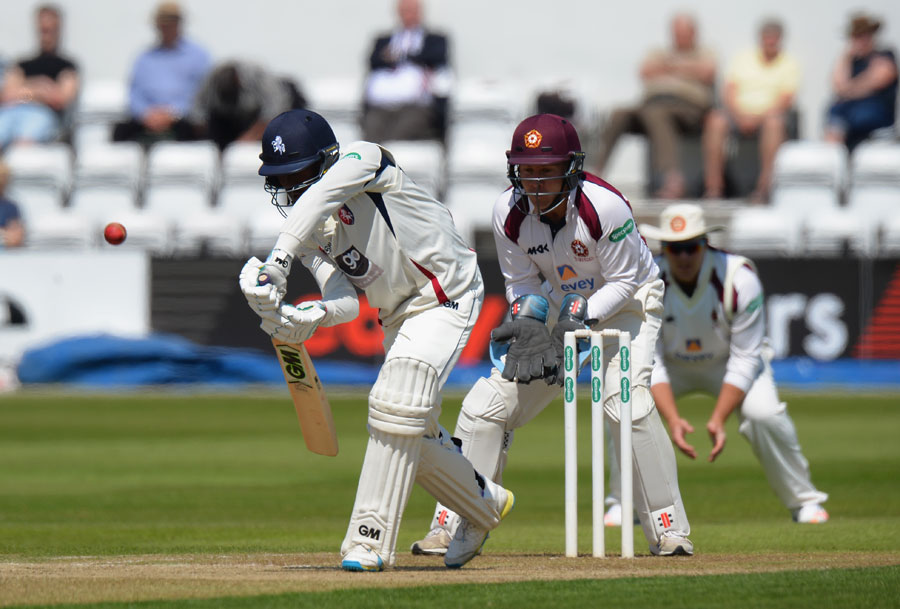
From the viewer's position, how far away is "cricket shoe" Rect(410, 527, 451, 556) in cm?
584

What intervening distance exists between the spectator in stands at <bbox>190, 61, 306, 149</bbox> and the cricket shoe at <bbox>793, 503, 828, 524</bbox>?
10.3 meters

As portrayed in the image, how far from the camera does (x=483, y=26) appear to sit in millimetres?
20016

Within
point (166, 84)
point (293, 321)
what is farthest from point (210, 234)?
point (293, 321)

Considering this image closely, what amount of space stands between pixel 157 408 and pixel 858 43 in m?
8.95

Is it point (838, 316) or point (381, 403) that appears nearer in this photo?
point (381, 403)

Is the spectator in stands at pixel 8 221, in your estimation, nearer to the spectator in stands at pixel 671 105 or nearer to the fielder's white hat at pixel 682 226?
the spectator in stands at pixel 671 105

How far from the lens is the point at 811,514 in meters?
7.35

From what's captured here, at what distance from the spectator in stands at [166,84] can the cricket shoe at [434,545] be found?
12345mm

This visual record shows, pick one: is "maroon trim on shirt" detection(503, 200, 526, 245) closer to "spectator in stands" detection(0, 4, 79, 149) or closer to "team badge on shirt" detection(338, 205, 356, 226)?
"team badge on shirt" detection(338, 205, 356, 226)

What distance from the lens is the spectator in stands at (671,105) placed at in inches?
646

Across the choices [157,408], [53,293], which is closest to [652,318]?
[157,408]

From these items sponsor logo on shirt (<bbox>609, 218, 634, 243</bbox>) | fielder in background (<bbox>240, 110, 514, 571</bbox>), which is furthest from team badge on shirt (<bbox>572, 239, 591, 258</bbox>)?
fielder in background (<bbox>240, 110, 514, 571</bbox>)

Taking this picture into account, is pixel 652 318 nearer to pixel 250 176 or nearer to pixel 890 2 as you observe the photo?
pixel 250 176

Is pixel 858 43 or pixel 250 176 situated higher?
pixel 858 43
